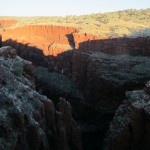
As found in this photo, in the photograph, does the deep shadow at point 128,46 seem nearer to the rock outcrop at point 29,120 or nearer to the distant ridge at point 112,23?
the distant ridge at point 112,23

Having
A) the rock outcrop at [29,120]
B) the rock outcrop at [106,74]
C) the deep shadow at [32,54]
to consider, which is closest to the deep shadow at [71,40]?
the deep shadow at [32,54]

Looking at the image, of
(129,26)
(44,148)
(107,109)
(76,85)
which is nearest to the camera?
(44,148)

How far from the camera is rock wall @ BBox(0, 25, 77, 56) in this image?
67.4 m

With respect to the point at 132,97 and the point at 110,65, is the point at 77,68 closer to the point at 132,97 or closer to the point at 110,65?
the point at 110,65

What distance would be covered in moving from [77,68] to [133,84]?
11.5m

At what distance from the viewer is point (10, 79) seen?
2889cm

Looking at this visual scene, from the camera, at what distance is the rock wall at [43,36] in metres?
67.4

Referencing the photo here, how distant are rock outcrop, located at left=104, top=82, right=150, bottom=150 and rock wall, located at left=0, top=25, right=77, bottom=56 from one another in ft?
116

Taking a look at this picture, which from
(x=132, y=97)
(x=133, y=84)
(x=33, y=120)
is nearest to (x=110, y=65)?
(x=133, y=84)

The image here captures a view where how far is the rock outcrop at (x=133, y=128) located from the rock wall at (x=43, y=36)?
35.4 metres

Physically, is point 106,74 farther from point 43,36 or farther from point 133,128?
point 43,36

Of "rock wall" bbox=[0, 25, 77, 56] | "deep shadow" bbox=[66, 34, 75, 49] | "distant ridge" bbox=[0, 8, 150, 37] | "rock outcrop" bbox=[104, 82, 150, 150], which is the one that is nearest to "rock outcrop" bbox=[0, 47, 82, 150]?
"rock outcrop" bbox=[104, 82, 150, 150]

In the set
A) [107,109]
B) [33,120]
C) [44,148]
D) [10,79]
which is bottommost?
[107,109]

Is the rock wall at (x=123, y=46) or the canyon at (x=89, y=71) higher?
the rock wall at (x=123, y=46)
